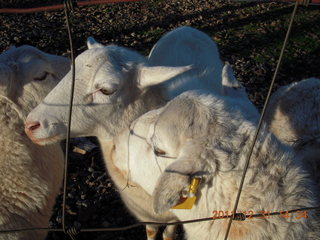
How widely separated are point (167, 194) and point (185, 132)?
15.0 inches

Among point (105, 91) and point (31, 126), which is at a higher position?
point (105, 91)

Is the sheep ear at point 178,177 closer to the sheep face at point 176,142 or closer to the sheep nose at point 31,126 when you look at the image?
the sheep face at point 176,142

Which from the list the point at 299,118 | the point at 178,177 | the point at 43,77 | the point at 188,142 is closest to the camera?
the point at 178,177

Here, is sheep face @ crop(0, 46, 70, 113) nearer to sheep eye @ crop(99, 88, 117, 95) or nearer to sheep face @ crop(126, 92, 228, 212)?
sheep eye @ crop(99, 88, 117, 95)

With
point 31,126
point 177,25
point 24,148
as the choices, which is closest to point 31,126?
point 31,126

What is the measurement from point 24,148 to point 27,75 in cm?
69

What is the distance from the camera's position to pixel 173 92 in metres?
2.80

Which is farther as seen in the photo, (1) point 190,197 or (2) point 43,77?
(2) point 43,77

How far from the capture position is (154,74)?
239cm

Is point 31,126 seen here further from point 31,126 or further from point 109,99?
point 109,99

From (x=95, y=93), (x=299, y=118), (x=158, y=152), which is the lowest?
(x=299, y=118)

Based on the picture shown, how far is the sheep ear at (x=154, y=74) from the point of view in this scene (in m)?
2.28

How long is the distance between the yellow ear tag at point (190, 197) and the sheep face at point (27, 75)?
1.80 m
